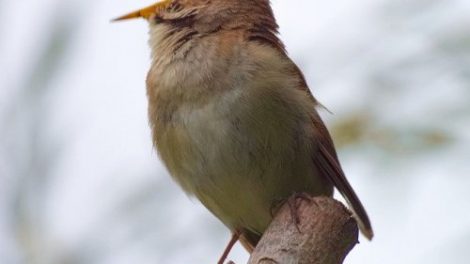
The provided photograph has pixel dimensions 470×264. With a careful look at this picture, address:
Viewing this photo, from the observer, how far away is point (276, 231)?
239cm

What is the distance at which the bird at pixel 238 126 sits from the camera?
3367 mm

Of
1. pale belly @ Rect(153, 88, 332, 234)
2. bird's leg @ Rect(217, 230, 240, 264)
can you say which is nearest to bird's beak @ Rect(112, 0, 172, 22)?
pale belly @ Rect(153, 88, 332, 234)

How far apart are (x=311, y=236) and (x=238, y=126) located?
1131 mm

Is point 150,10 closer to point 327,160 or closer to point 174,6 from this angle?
point 174,6

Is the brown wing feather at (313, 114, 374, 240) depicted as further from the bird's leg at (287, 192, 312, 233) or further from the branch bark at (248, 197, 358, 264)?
the branch bark at (248, 197, 358, 264)

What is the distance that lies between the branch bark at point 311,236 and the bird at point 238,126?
82cm

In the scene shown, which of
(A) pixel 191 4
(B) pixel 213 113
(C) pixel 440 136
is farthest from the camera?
(A) pixel 191 4

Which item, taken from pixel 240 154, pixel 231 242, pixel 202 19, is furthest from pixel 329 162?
pixel 202 19

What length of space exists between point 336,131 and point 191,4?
124 cm

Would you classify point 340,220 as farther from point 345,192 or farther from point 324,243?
point 345,192

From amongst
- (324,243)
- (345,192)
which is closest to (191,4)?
(345,192)

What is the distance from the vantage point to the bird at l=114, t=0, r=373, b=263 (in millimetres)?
3367

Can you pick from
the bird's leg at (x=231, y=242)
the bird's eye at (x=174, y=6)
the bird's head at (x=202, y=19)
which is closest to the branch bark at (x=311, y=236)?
the bird's leg at (x=231, y=242)

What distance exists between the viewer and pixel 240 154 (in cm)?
338
